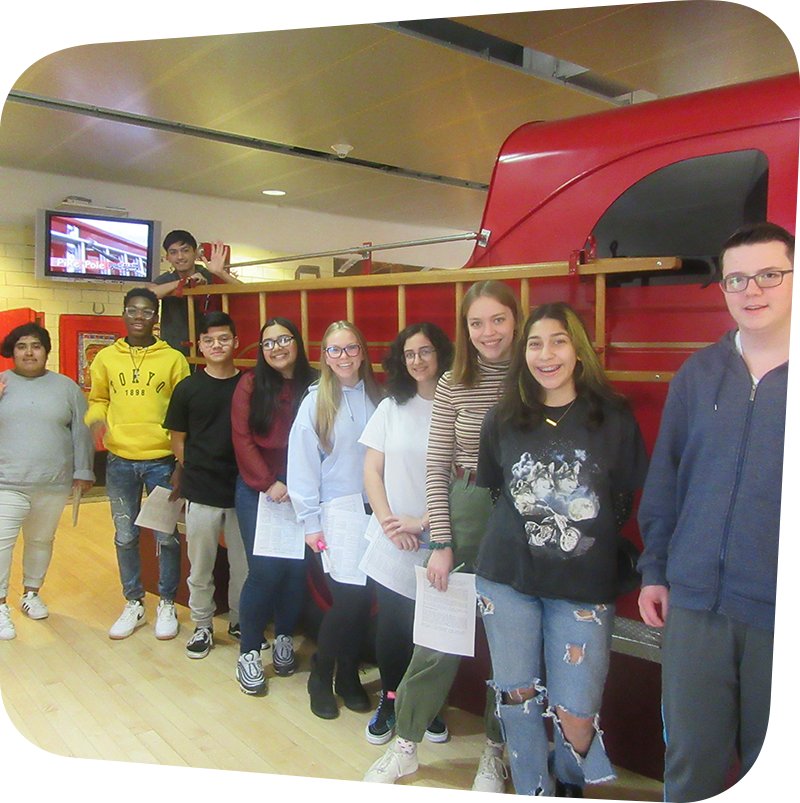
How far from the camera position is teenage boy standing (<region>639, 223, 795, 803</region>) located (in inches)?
58.4

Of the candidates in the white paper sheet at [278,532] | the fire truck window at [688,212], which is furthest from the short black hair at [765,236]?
the white paper sheet at [278,532]

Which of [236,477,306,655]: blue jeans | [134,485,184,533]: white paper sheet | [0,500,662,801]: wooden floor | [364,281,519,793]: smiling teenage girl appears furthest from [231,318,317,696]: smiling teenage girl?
[364,281,519,793]: smiling teenage girl

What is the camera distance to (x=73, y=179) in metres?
5.79

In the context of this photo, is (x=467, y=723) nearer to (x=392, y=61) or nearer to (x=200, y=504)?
(x=200, y=504)

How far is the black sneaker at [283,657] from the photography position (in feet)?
9.29

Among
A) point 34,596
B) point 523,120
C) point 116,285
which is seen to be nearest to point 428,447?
point 34,596

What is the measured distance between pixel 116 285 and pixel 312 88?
2.71 m

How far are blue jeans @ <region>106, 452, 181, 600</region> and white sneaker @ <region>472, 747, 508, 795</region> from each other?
1.76 meters

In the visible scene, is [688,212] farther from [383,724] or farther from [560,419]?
[383,724]

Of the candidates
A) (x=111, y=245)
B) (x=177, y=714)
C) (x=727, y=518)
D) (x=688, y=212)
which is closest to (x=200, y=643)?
(x=177, y=714)

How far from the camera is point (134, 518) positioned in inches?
130

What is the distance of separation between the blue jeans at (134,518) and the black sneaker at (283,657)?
69cm

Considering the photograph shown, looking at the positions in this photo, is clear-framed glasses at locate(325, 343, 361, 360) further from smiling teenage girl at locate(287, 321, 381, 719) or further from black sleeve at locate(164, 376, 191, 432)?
black sleeve at locate(164, 376, 191, 432)

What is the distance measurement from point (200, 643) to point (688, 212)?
8.01ft
